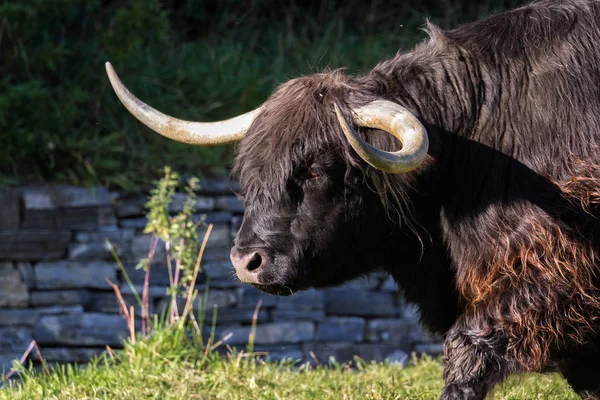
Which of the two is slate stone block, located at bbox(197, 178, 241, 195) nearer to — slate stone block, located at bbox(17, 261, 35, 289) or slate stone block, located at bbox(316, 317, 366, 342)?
slate stone block, located at bbox(316, 317, 366, 342)

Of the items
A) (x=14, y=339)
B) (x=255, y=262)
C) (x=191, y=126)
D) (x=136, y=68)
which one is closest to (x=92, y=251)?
(x=14, y=339)

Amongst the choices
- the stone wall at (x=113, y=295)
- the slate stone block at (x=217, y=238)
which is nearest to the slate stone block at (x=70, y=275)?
the stone wall at (x=113, y=295)

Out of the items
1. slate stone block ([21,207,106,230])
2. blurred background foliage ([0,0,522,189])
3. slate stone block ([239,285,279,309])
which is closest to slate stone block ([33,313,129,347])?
slate stone block ([21,207,106,230])

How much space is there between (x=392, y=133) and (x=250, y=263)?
787mm

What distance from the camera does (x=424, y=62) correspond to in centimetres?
419

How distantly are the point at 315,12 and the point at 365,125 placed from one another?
25.0 ft

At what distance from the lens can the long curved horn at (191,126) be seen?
4.36 metres

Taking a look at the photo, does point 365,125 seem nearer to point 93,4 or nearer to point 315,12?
point 93,4

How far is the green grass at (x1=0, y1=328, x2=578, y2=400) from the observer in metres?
4.73

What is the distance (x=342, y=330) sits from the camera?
26.9 feet

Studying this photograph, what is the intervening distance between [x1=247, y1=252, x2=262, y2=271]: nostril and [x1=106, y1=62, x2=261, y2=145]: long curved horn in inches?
26.3

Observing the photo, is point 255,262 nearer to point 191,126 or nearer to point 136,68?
point 191,126

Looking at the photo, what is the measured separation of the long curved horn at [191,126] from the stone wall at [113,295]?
3.30 metres

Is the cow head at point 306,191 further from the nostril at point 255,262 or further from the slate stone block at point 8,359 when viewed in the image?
the slate stone block at point 8,359
